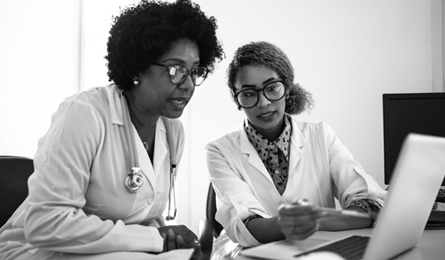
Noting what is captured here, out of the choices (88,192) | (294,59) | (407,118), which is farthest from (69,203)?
(294,59)

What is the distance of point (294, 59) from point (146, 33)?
1.85m

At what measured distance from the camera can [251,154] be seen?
185cm

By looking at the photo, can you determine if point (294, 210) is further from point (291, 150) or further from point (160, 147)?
point (291, 150)

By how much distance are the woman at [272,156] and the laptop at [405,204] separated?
0.56 m

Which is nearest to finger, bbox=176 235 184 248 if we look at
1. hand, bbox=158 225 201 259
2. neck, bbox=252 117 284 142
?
A: hand, bbox=158 225 201 259

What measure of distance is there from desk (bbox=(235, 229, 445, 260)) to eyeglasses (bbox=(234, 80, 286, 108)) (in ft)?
2.13

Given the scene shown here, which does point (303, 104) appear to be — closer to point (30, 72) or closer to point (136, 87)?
point (136, 87)

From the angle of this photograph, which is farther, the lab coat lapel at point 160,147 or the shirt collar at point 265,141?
the shirt collar at point 265,141

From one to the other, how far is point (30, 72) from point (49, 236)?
186cm

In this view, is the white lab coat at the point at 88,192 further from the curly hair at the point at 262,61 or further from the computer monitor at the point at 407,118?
the computer monitor at the point at 407,118

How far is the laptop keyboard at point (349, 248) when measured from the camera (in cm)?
96

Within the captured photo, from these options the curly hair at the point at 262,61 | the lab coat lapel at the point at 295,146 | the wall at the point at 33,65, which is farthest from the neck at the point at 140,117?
the wall at the point at 33,65

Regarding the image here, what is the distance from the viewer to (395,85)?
9.71 ft

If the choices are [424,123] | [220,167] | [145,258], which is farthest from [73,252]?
[424,123]
